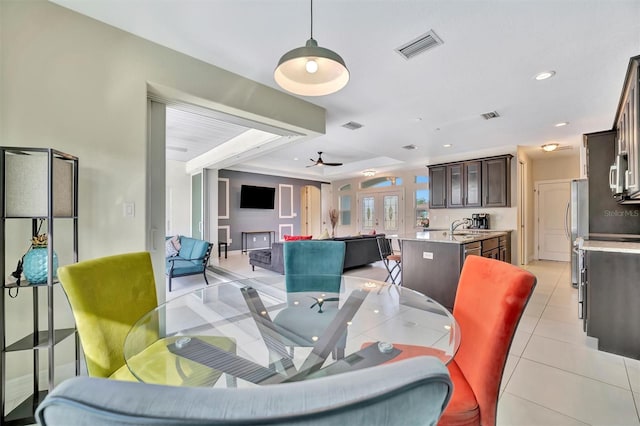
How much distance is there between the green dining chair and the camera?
1.29 m

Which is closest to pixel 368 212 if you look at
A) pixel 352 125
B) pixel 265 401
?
pixel 352 125

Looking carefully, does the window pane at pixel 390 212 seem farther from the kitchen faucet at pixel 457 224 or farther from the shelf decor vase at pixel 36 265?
the shelf decor vase at pixel 36 265

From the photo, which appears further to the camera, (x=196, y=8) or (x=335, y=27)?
(x=335, y=27)

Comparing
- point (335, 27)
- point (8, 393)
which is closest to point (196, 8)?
point (335, 27)

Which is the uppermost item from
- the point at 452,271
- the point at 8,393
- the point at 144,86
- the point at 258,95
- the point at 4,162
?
the point at 258,95

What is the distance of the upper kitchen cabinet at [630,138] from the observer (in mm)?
2158

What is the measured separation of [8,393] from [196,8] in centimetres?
282

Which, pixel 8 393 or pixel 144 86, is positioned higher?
pixel 144 86

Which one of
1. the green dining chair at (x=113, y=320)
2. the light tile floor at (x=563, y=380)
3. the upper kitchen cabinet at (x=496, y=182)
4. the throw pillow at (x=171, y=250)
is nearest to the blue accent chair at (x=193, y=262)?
the throw pillow at (x=171, y=250)

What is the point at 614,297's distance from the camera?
2352mm

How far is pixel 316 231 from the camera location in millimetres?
10281

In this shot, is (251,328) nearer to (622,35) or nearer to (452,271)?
(452,271)

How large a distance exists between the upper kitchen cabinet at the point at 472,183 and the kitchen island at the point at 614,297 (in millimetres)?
3565

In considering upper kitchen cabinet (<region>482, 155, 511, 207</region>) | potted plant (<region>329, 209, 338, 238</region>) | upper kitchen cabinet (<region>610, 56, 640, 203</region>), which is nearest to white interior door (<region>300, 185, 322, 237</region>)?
potted plant (<region>329, 209, 338, 238</region>)
